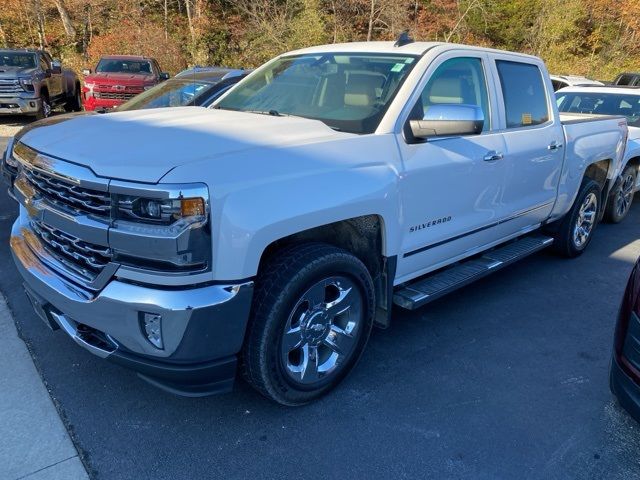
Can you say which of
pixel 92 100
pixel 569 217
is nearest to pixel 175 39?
pixel 92 100

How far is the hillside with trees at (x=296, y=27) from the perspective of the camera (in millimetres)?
23297

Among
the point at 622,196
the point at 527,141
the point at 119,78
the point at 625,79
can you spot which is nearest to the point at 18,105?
the point at 119,78

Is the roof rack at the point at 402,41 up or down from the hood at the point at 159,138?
up

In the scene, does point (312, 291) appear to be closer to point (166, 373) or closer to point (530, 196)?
point (166, 373)

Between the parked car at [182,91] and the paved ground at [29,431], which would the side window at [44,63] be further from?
the paved ground at [29,431]

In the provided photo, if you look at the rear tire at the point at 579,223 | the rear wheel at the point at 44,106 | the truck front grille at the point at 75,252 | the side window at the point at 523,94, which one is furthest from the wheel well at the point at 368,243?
the rear wheel at the point at 44,106

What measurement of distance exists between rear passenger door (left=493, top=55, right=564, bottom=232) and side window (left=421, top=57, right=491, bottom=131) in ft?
0.64

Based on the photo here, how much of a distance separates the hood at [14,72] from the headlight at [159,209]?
40.3 ft

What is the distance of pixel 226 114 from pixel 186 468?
85.2 inches

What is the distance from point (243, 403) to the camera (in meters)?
3.02

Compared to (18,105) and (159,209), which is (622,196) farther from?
(18,105)

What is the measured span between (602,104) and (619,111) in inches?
11.0

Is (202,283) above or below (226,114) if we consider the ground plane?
below

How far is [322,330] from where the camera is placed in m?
2.94
